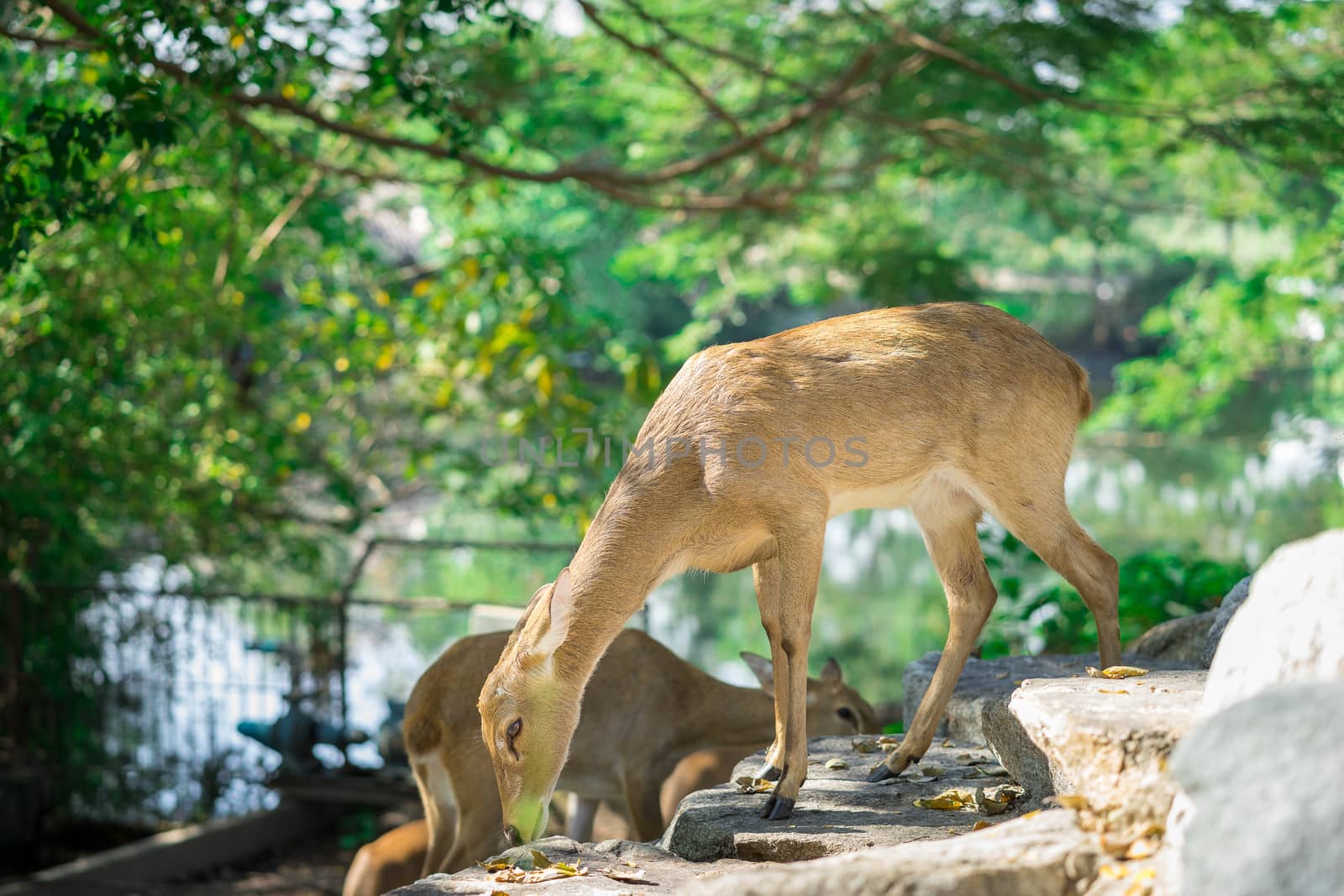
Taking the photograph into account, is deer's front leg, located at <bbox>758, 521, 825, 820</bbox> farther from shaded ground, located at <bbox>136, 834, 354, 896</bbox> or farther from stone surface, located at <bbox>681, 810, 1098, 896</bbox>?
shaded ground, located at <bbox>136, 834, 354, 896</bbox>

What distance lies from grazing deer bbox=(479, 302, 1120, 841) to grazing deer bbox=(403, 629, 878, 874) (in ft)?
4.94

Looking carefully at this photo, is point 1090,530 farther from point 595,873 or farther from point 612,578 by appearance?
point 595,873

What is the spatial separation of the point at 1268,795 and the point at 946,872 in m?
0.76

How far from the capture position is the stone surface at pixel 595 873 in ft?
11.9

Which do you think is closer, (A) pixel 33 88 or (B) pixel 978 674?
(B) pixel 978 674

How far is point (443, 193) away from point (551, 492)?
4.88 metres

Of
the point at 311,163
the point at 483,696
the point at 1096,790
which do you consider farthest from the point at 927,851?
the point at 311,163

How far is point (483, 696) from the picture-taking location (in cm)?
399

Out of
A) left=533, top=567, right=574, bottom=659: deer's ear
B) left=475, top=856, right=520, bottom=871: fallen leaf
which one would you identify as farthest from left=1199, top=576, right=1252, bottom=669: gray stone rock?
left=475, top=856, right=520, bottom=871: fallen leaf

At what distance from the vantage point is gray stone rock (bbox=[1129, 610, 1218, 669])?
560 centimetres

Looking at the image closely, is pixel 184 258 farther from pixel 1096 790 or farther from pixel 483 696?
pixel 1096 790

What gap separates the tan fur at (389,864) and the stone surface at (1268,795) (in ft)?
13.6

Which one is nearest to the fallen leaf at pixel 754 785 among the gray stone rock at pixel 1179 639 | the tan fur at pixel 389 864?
the tan fur at pixel 389 864

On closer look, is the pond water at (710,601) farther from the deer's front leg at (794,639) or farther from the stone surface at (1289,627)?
the stone surface at (1289,627)
